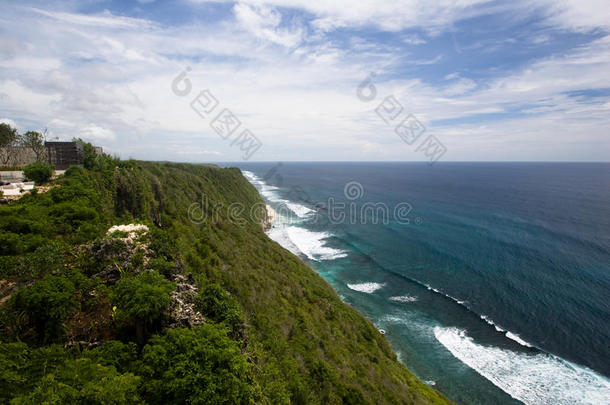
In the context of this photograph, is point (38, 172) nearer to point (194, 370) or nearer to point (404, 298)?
point (194, 370)

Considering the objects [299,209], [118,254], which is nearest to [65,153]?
[118,254]

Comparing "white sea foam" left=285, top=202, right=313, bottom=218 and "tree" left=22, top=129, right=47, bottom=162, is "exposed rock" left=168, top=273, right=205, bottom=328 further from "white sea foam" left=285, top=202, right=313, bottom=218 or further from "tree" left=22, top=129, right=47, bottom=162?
"white sea foam" left=285, top=202, right=313, bottom=218

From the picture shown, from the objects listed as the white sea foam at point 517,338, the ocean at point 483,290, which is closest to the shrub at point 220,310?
the ocean at point 483,290

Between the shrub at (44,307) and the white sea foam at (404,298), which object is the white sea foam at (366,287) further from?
the shrub at (44,307)

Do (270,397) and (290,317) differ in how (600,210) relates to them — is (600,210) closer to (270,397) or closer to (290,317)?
(290,317)

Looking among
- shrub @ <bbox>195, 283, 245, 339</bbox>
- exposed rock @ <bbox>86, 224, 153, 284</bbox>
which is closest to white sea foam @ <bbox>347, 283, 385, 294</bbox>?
shrub @ <bbox>195, 283, 245, 339</bbox>

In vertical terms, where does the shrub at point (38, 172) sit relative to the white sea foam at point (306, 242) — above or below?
above
